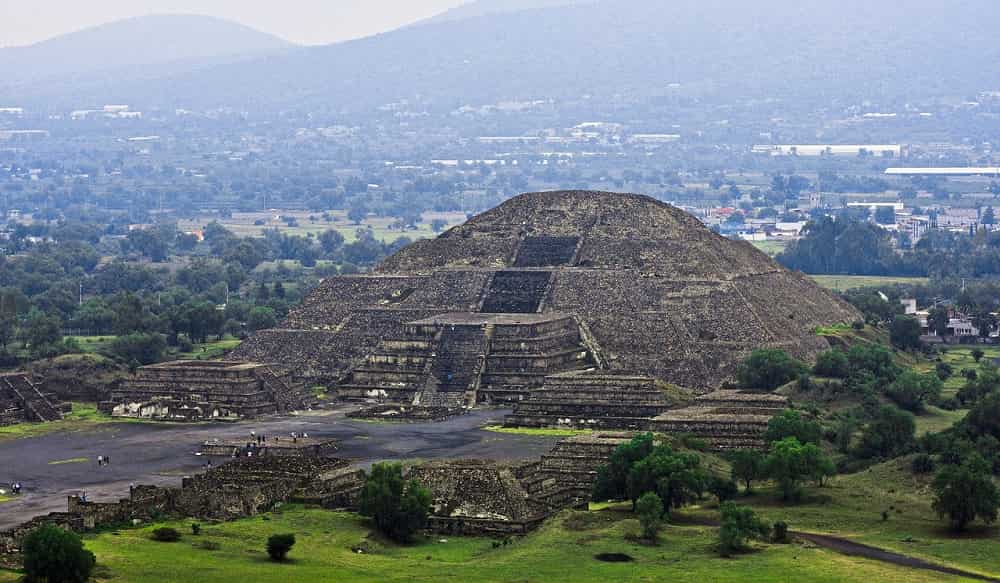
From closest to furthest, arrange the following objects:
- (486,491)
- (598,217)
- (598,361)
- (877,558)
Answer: (877,558) < (486,491) < (598,361) < (598,217)

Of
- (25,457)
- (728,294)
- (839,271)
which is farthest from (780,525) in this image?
(839,271)

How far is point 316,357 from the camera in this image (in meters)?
90.8

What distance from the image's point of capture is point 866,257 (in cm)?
14638

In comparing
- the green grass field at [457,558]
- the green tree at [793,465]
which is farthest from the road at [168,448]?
the green tree at [793,465]

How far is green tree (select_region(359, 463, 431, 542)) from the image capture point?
177ft

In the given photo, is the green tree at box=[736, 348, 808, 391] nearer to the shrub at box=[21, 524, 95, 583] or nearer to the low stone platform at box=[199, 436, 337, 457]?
the low stone platform at box=[199, 436, 337, 457]

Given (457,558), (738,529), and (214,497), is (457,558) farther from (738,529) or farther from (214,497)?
(214,497)

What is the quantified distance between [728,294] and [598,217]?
1183 centimetres

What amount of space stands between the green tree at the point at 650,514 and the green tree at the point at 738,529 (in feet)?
5.24

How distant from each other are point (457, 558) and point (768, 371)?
3099 centimetres

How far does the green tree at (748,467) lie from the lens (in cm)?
5928

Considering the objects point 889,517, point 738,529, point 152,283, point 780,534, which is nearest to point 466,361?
point 889,517

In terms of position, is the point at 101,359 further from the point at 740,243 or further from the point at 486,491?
the point at 486,491

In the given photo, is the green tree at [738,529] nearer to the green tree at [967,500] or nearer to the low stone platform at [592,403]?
the green tree at [967,500]
